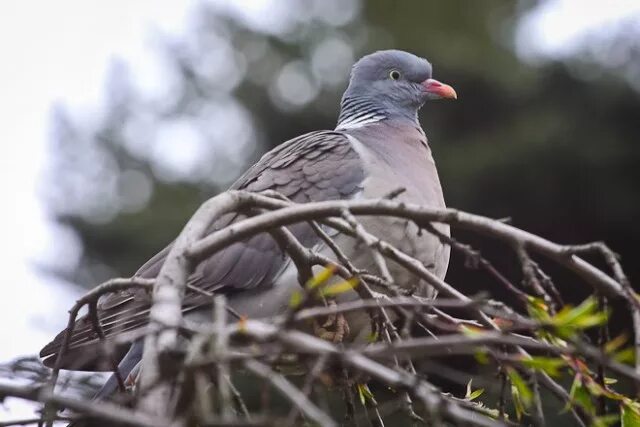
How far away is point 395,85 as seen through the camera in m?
4.25

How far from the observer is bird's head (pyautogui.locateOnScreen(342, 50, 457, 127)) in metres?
4.21

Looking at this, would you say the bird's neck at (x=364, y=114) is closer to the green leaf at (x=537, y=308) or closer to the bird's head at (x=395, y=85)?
the bird's head at (x=395, y=85)

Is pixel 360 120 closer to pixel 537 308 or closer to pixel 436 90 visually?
pixel 436 90

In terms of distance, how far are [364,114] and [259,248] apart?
42.1 inches

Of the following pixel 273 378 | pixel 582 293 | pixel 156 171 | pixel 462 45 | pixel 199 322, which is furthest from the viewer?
pixel 156 171

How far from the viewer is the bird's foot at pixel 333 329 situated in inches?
111

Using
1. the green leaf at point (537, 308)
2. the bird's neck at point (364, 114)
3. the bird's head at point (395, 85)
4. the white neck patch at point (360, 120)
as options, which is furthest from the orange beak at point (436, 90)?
the green leaf at point (537, 308)

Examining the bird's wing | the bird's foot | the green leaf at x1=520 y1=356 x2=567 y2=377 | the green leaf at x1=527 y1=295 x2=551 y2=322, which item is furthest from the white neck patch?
the green leaf at x1=520 y1=356 x2=567 y2=377

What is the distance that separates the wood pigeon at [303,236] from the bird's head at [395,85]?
0.61ft

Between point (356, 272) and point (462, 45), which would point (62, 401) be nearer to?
point (356, 272)

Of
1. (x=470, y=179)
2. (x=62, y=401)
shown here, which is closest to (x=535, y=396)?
(x=62, y=401)

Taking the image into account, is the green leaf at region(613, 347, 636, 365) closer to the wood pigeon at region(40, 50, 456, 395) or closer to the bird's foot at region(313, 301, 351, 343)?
the bird's foot at region(313, 301, 351, 343)

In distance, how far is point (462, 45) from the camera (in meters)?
10.3

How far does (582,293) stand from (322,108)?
3071 mm
